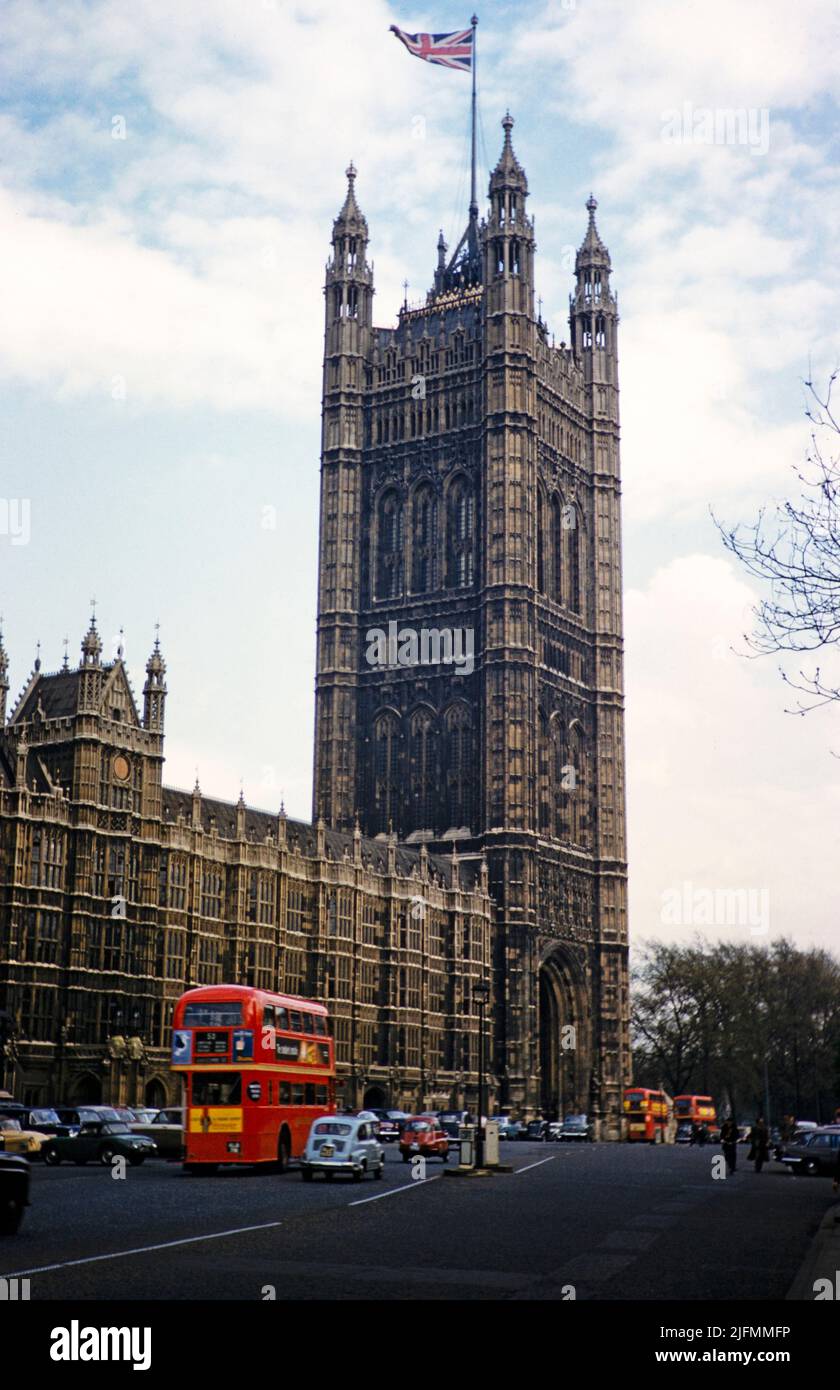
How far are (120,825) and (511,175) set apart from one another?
74.9 metres

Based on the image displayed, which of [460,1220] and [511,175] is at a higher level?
[511,175]

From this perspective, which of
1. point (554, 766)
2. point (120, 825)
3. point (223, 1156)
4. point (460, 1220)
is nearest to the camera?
point (460, 1220)

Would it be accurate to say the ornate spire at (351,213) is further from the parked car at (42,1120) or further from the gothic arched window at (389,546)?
the parked car at (42,1120)

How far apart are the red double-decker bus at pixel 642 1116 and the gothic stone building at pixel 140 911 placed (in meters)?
15.1

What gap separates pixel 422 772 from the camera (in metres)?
128

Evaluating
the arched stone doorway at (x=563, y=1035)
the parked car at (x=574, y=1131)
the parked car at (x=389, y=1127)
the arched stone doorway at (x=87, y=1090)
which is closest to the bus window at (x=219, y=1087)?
the arched stone doorway at (x=87, y=1090)

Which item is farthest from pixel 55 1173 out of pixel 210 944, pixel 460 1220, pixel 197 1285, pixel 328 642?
pixel 328 642

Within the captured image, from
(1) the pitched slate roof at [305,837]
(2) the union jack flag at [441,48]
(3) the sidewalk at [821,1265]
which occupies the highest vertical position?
(2) the union jack flag at [441,48]

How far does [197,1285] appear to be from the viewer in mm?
18375

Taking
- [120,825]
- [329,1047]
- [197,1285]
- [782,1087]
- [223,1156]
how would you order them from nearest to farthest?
[197,1285]
[223,1156]
[329,1047]
[120,825]
[782,1087]

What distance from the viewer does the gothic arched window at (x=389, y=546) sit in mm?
133875

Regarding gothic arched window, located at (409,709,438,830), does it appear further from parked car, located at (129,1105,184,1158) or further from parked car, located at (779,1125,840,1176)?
parked car, located at (779,1125,840,1176)

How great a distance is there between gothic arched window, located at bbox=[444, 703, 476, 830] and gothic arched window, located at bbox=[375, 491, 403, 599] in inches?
479
